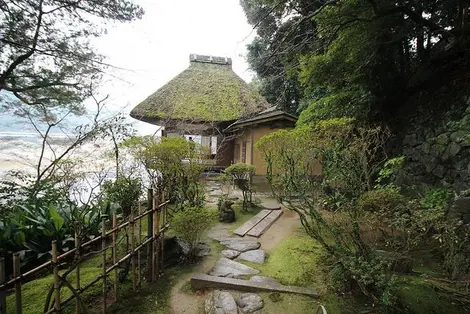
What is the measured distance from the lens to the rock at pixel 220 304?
2691 mm

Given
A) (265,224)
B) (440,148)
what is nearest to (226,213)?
(265,224)

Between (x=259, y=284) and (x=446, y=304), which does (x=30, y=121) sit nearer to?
(x=259, y=284)

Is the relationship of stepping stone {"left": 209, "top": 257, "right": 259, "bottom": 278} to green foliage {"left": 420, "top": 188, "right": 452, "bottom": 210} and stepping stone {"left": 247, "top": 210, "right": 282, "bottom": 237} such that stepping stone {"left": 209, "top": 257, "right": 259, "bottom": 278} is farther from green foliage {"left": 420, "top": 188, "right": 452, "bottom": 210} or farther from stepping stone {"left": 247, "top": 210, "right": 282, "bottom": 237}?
green foliage {"left": 420, "top": 188, "right": 452, "bottom": 210}

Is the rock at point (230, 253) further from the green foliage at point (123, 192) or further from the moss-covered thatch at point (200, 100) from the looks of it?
the moss-covered thatch at point (200, 100)

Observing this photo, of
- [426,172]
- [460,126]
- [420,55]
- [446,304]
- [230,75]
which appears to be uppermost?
[230,75]

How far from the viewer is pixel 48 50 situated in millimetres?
5219

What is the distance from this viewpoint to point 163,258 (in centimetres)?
360

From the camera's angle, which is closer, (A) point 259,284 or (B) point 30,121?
(A) point 259,284

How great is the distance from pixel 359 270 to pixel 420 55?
680cm

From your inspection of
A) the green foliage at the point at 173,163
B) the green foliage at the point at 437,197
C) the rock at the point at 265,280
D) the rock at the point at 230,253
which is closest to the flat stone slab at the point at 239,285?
the rock at the point at 265,280

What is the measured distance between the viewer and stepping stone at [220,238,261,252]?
4.35 meters

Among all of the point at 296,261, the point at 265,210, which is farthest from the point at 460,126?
the point at 265,210

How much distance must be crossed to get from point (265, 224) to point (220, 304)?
288 centimetres

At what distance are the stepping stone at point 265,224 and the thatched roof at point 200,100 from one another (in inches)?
215
